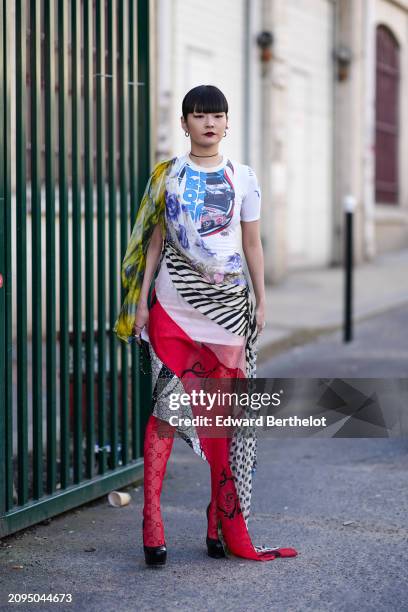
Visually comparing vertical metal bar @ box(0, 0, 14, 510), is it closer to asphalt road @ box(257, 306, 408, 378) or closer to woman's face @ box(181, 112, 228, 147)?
woman's face @ box(181, 112, 228, 147)

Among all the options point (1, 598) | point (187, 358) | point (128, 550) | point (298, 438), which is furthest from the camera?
point (298, 438)

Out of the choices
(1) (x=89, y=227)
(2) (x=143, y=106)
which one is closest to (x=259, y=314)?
(1) (x=89, y=227)

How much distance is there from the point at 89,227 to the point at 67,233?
184 mm

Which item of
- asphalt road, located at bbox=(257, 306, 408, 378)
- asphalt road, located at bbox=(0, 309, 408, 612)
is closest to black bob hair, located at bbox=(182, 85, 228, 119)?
asphalt road, located at bbox=(0, 309, 408, 612)

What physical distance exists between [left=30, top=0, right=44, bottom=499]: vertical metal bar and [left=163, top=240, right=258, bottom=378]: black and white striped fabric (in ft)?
2.29

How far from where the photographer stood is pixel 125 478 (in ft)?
15.6

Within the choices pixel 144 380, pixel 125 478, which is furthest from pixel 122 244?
pixel 125 478

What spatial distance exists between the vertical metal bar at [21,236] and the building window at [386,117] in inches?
530

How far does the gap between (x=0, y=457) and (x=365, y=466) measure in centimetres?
208

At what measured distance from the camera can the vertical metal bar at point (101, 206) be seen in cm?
449

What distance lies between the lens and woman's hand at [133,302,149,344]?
3.69 meters

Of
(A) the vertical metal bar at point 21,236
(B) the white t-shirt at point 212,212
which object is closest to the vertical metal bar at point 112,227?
(A) the vertical metal bar at point 21,236

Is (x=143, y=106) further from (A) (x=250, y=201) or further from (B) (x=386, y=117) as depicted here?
(B) (x=386, y=117)

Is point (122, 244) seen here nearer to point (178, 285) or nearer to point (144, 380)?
point (144, 380)
